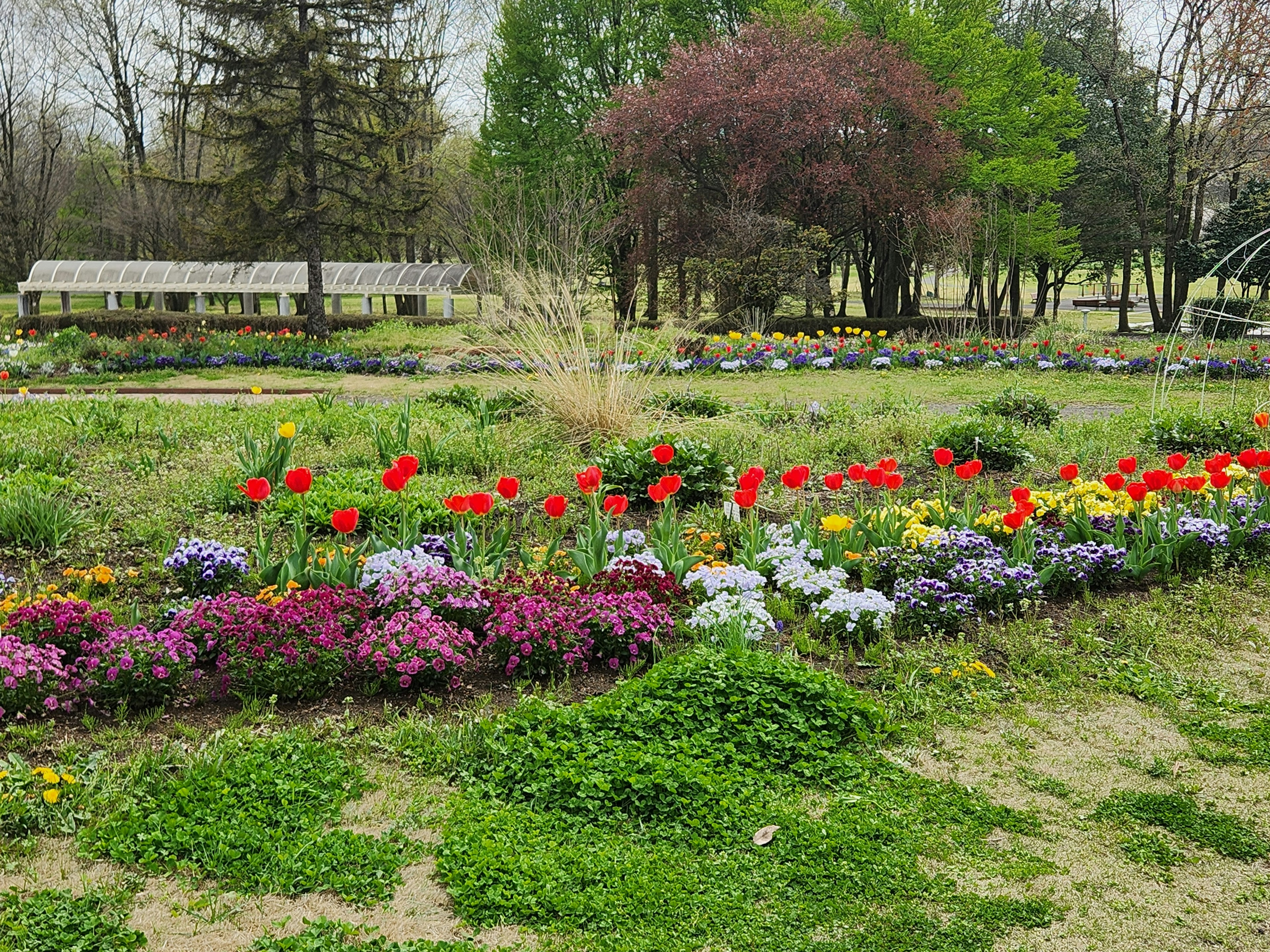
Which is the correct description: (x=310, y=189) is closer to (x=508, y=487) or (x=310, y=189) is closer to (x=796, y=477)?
(x=508, y=487)

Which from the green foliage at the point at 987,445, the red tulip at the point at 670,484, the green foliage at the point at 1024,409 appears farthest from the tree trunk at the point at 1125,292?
the red tulip at the point at 670,484

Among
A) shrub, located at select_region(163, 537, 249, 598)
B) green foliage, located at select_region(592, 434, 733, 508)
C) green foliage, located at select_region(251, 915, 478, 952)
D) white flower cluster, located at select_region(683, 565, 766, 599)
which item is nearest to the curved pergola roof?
green foliage, located at select_region(592, 434, 733, 508)

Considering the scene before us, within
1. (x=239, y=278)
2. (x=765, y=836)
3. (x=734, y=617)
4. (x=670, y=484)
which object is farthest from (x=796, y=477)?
(x=239, y=278)

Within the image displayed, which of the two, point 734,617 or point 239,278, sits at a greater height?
point 239,278

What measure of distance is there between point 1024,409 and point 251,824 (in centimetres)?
734

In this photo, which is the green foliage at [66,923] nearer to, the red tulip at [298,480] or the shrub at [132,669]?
the shrub at [132,669]

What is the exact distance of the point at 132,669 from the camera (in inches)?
130

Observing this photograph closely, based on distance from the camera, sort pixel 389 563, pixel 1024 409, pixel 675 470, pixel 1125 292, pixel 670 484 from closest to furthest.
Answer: pixel 389 563, pixel 670 484, pixel 675 470, pixel 1024 409, pixel 1125 292

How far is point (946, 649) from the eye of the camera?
386cm

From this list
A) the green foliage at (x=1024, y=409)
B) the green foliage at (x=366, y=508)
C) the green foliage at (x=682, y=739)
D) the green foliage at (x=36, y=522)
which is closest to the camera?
the green foliage at (x=682, y=739)

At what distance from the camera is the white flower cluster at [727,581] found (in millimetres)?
4105

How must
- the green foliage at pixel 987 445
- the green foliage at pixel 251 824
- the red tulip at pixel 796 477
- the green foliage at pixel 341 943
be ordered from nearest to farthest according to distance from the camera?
the green foliage at pixel 341 943 → the green foliage at pixel 251 824 → the red tulip at pixel 796 477 → the green foliage at pixel 987 445

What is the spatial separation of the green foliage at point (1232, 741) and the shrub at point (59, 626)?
136 inches

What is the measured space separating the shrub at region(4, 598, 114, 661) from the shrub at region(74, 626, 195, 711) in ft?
0.21
